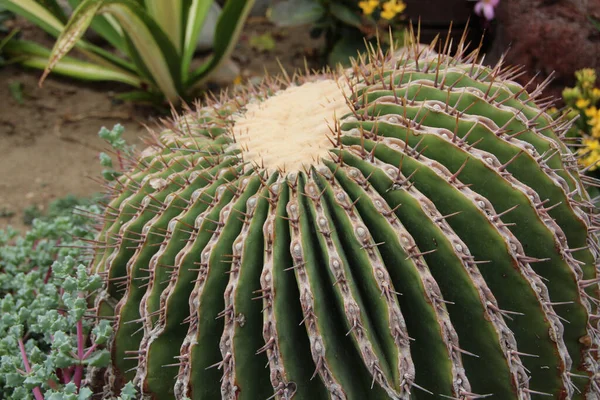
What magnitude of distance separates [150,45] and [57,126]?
96 cm

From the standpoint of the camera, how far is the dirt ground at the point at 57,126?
3.96 metres

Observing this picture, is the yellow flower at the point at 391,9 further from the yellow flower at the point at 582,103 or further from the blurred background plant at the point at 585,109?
the yellow flower at the point at 582,103

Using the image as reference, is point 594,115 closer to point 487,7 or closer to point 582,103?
point 582,103

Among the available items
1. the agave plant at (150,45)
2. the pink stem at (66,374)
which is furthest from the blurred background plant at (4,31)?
the pink stem at (66,374)

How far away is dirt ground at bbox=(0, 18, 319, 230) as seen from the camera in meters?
3.96

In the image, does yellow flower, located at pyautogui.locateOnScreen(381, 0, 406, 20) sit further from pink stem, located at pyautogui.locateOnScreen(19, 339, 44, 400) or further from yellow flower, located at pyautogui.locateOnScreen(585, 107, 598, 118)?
pink stem, located at pyautogui.locateOnScreen(19, 339, 44, 400)

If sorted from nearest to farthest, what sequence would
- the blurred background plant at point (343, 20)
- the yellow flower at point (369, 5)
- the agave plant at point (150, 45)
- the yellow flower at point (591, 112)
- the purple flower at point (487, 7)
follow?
the yellow flower at point (591, 112) < the purple flower at point (487, 7) < the agave plant at point (150, 45) < the yellow flower at point (369, 5) < the blurred background plant at point (343, 20)

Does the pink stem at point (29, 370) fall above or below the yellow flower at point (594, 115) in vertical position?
below

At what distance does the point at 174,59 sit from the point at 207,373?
3.02 metres

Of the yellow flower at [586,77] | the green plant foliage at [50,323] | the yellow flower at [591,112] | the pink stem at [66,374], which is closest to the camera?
the green plant foliage at [50,323]

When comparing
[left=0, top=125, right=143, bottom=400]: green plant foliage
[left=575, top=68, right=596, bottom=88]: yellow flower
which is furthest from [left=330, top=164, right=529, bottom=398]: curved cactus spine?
[left=575, top=68, right=596, bottom=88]: yellow flower

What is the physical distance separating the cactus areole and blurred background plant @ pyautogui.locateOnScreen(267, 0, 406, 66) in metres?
2.65

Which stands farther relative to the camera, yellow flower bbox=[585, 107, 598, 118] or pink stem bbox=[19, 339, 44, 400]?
yellow flower bbox=[585, 107, 598, 118]

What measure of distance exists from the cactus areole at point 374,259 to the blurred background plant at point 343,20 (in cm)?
265
